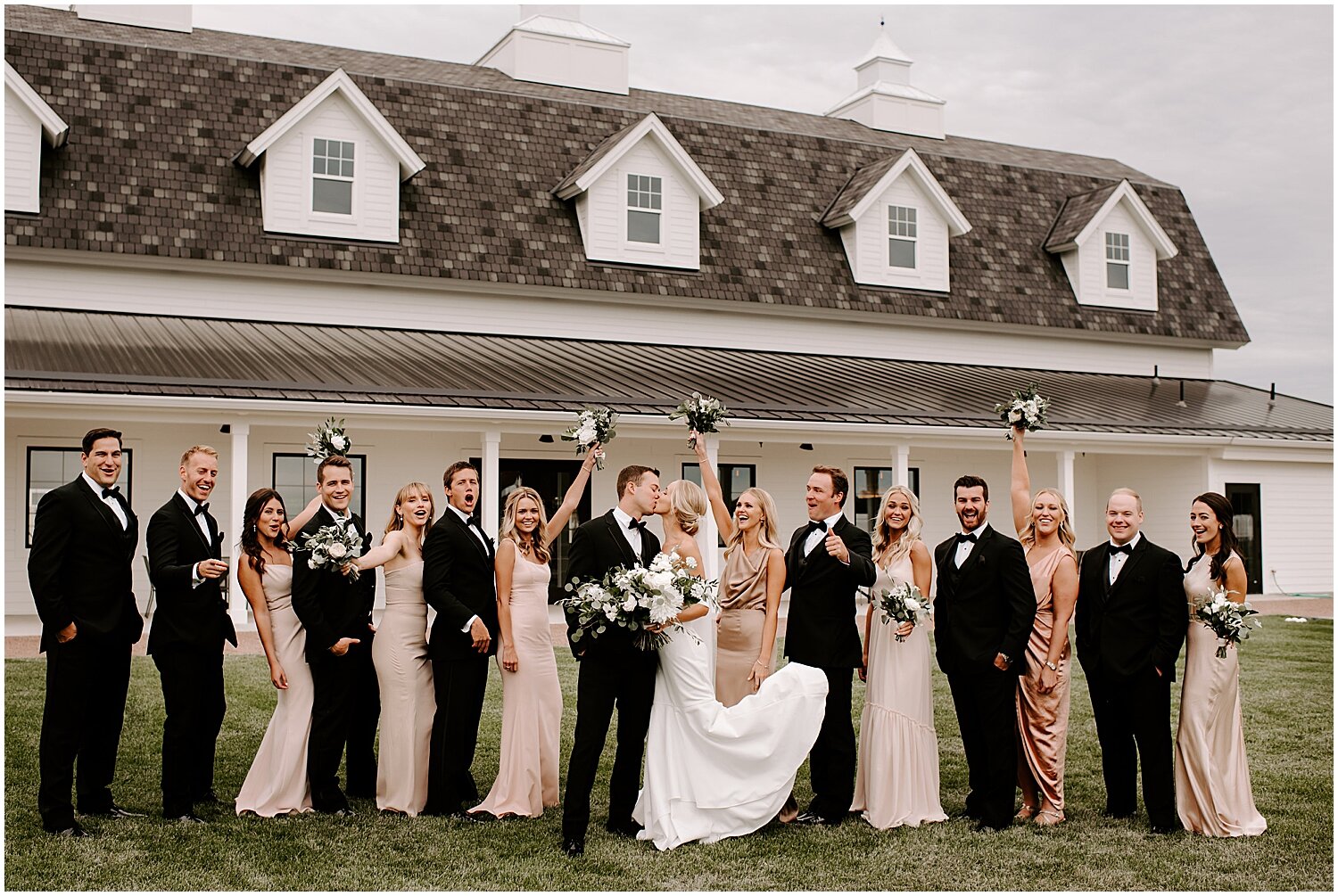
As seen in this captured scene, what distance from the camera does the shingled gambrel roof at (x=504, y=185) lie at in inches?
695

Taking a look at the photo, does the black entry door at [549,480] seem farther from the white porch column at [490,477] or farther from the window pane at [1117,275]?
the window pane at [1117,275]

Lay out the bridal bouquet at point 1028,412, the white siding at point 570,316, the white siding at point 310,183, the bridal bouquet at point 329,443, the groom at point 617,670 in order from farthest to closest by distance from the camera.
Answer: the white siding at point 310,183 < the white siding at point 570,316 < the bridal bouquet at point 329,443 < the bridal bouquet at point 1028,412 < the groom at point 617,670

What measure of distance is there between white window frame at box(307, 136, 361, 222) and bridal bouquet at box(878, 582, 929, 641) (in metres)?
13.5

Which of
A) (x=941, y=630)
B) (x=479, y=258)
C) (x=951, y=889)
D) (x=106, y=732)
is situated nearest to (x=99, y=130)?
(x=479, y=258)

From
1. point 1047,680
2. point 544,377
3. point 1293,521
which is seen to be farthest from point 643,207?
point 1047,680

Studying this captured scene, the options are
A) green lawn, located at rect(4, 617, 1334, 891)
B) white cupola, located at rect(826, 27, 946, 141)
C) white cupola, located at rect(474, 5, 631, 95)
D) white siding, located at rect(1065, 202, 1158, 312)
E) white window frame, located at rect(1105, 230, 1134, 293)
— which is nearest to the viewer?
green lawn, located at rect(4, 617, 1334, 891)

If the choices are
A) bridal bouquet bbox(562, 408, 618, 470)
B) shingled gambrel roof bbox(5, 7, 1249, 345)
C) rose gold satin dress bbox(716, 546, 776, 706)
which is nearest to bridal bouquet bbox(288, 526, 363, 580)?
bridal bouquet bbox(562, 408, 618, 470)

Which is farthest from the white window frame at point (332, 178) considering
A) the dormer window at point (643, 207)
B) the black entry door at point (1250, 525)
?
the black entry door at point (1250, 525)

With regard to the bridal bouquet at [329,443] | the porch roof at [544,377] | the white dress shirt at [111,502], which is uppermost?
the porch roof at [544,377]

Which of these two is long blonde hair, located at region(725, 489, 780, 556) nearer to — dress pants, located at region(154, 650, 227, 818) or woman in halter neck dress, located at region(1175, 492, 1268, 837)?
woman in halter neck dress, located at region(1175, 492, 1268, 837)

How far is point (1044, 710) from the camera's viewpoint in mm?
7176

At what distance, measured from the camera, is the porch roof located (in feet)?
48.9

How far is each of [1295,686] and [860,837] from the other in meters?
7.51

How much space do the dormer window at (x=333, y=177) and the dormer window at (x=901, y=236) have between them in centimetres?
922
